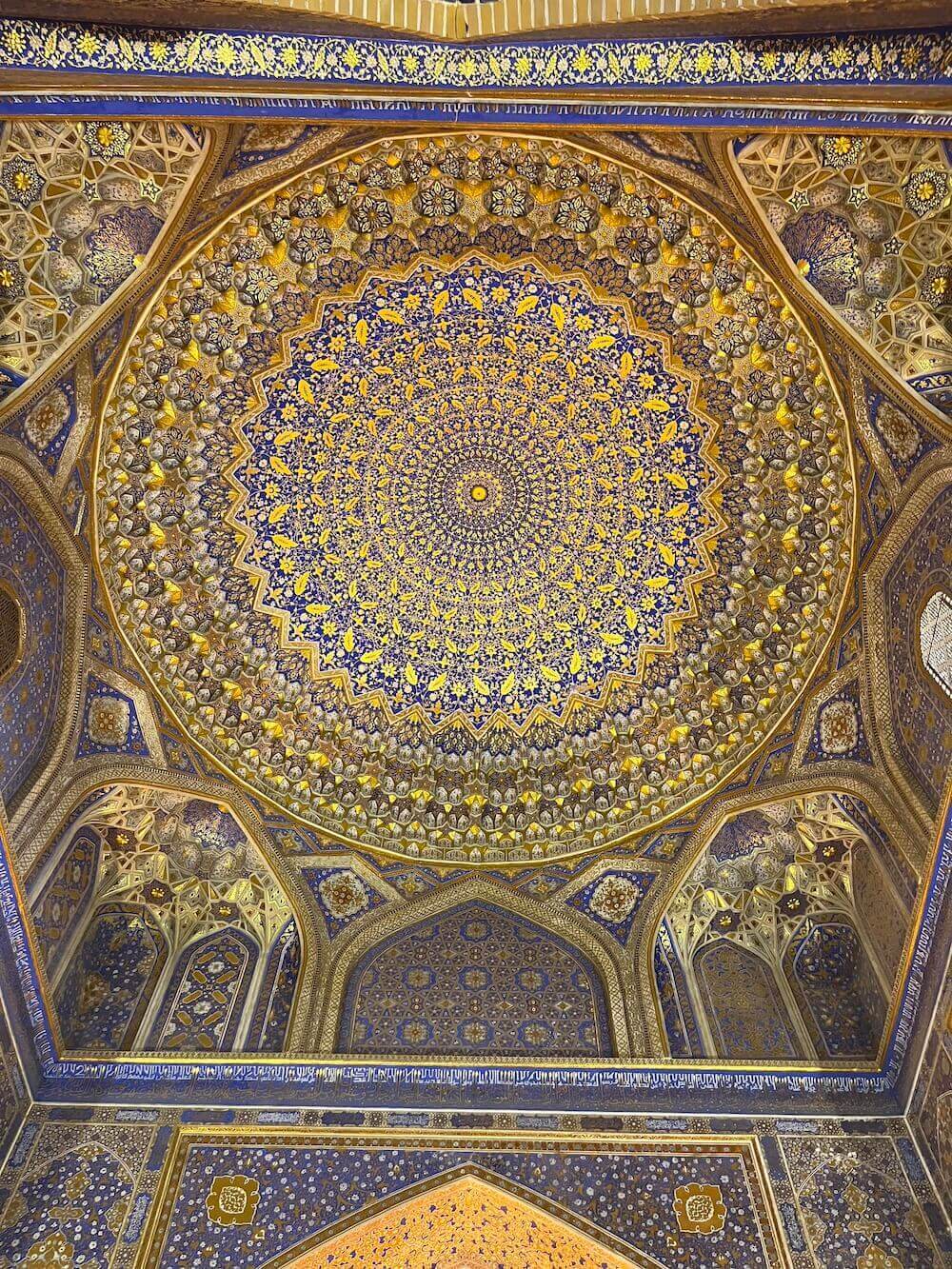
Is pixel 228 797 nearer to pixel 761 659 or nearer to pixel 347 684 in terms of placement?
pixel 347 684

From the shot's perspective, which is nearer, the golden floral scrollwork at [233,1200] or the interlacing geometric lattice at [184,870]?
the golden floral scrollwork at [233,1200]

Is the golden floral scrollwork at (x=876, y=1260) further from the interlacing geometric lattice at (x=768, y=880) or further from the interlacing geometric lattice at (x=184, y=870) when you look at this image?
the interlacing geometric lattice at (x=184, y=870)

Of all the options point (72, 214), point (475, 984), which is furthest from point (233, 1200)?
point (72, 214)

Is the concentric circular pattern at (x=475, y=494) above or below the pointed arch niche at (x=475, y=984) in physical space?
above

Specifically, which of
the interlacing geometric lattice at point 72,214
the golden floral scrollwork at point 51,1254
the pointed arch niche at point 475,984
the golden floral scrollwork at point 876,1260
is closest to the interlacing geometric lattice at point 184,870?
the pointed arch niche at point 475,984

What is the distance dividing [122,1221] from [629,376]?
680cm

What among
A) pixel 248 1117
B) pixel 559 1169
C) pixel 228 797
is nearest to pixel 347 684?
pixel 228 797

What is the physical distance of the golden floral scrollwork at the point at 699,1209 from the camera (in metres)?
5.46

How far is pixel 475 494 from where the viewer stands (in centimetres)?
788

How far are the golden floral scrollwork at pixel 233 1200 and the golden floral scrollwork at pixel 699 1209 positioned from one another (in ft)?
8.64

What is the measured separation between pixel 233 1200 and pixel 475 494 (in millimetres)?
5508

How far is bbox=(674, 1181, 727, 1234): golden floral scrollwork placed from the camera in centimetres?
546

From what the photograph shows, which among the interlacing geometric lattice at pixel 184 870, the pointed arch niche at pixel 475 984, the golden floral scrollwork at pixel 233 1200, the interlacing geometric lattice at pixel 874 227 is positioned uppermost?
the interlacing geometric lattice at pixel 874 227

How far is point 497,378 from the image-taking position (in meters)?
7.38
